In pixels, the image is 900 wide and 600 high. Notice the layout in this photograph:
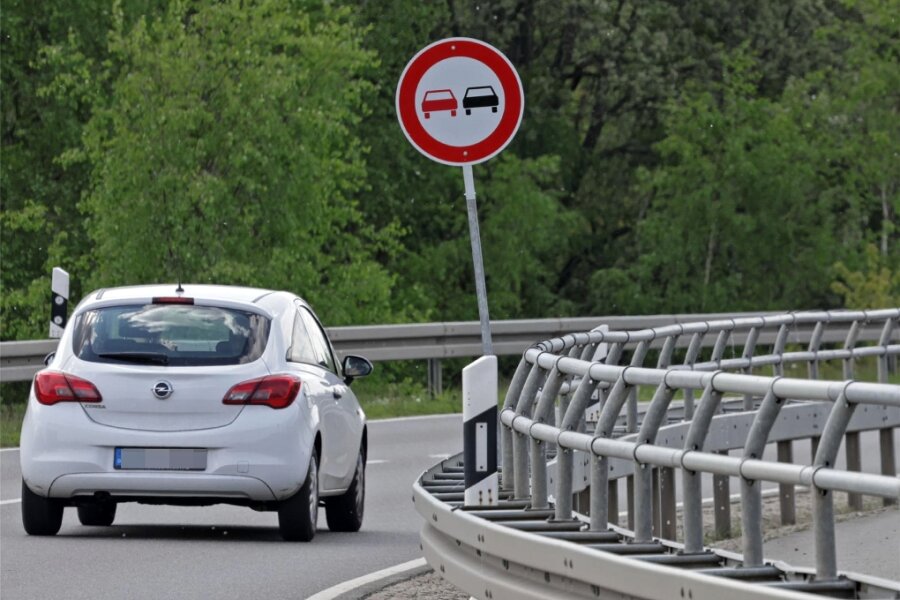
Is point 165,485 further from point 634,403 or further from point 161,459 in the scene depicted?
point 634,403

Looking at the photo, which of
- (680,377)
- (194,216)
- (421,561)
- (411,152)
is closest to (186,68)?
(194,216)

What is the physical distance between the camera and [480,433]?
9.38m

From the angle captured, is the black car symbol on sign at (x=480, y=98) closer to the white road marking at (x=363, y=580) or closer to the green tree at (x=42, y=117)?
the white road marking at (x=363, y=580)

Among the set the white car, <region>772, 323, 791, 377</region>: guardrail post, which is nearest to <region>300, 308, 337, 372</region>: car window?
the white car

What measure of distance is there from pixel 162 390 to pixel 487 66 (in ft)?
8.82

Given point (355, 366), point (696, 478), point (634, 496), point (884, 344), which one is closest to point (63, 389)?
point (355, 366)

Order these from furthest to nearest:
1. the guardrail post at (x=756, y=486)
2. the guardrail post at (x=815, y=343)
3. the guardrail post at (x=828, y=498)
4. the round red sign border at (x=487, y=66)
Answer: the guardrail post at (x=815, y=343)
the round red sign border at (x=487, y=66)
the guardrail post at (x=756, y=486)
the guardrail post at (x=828, y=498)

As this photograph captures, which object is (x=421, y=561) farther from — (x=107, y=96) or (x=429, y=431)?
(x=107, y=96)

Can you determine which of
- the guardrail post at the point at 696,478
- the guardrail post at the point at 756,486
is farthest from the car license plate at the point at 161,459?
the guardrail post at the point at 756,486

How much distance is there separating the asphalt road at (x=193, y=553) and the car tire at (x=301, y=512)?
0.09m

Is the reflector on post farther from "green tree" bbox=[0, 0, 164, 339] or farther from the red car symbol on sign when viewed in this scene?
"green tree" bbox=[0, 0, 164, 339]

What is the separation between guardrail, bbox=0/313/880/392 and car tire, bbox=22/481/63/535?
9.07 m

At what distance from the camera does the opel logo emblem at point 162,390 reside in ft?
40.2

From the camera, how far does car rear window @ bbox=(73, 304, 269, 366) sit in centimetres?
1245
